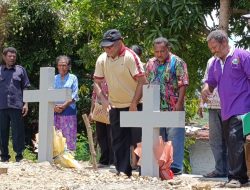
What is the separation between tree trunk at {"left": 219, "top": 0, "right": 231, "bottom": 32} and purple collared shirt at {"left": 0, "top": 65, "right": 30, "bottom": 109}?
3.04m

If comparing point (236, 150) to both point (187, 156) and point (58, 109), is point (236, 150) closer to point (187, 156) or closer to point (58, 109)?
point (58, 109)

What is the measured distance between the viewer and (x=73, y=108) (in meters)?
10.4

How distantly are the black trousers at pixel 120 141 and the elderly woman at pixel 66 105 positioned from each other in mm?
2272

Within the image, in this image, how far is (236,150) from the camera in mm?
7289

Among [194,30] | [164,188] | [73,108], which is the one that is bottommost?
[164,188]

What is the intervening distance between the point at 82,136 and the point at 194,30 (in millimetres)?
3760

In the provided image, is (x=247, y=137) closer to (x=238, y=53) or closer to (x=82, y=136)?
(x=238, y=53)

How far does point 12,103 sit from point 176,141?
2451mm

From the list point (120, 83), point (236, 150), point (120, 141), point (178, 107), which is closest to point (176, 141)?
point (178, 107)

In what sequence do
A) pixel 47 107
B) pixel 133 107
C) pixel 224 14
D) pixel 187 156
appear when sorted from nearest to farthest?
1. pixel 133 107
2. pixel 47 107
3. pixel 224 14
4. pixel 187 156

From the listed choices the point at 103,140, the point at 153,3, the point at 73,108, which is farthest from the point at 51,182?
the point at 153,3

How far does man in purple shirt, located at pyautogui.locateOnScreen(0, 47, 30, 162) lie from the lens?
9836mm

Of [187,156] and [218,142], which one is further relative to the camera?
[187,156]

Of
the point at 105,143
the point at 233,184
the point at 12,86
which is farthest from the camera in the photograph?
the point at 12,86
